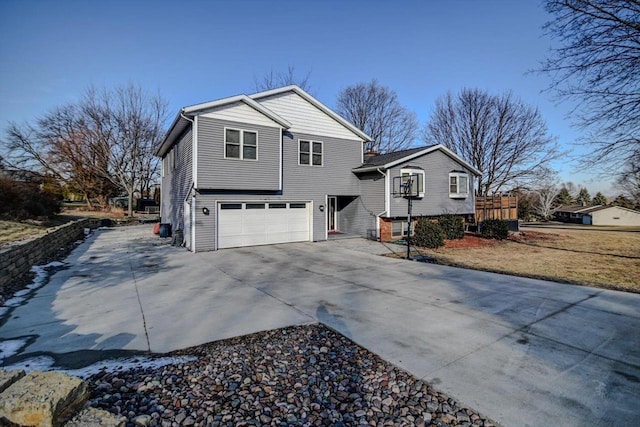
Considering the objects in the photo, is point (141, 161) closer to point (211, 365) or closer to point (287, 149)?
point (287, 149)

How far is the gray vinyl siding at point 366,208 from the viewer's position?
15023mm

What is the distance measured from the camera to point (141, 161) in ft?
91.2

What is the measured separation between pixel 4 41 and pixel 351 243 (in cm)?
1597

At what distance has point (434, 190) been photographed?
16.3 meters

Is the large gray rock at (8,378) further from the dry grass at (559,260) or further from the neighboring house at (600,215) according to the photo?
the neighboring house at (600,215)

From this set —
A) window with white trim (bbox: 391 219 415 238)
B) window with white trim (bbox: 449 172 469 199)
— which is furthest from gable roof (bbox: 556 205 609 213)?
window with white trim (bbox: 391 219 415 238)

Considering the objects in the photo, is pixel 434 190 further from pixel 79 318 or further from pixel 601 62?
pixel 79 318

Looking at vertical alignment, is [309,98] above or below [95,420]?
above

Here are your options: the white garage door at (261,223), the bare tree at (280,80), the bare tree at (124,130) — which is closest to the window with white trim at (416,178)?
the white garage door at (261,223)

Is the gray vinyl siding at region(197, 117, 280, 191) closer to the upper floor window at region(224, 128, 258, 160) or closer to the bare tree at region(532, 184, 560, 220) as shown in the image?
the upper floor window at region(224, 128, 258, 160)

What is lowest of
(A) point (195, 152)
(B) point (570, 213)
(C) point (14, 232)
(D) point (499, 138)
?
(C) point (14, 232)

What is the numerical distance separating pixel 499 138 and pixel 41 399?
30.0 meters

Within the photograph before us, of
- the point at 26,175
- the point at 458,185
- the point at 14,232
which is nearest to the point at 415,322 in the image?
the point at 458,185

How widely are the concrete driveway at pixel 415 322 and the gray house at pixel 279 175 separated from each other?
4236 mm
